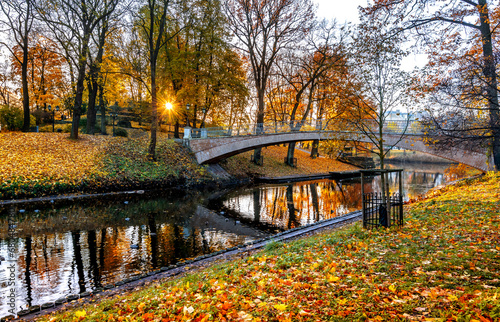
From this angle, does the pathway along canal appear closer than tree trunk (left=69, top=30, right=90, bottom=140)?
Yes

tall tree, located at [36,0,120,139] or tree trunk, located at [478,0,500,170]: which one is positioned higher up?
tall tree, located at [36,0,120,139]

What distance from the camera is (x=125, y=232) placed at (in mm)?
9062

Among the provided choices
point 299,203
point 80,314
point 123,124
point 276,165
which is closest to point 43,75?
point 123,124

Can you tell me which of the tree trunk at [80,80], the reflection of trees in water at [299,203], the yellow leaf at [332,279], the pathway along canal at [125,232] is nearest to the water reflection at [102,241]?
the pathway along canal at [125,232]

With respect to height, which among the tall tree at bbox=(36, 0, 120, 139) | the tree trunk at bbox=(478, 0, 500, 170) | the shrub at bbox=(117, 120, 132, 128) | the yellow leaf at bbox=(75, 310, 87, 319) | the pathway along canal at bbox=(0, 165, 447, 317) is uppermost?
the tall tree at bbox=(36, 0, 120, 139)

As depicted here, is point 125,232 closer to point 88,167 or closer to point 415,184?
point 88,167

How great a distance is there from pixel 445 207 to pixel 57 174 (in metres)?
16.2

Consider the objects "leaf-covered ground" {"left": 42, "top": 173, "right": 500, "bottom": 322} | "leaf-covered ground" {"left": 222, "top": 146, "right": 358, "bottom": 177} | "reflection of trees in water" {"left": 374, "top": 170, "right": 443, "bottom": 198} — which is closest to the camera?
"leaf-covered ground" {"left": 42, "top": 173, "right": 500, "bottom": 322}

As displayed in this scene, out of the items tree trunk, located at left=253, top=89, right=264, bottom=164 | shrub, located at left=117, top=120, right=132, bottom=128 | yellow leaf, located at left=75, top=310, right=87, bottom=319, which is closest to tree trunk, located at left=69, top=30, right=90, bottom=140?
tree trunk, located at left=253, top=89, right=264, bottom=164

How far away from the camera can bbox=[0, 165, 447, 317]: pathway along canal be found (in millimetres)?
5812

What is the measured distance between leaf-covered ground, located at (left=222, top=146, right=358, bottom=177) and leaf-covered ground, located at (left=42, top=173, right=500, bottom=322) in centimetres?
1881

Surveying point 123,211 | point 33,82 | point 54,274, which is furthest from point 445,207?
point 33,82

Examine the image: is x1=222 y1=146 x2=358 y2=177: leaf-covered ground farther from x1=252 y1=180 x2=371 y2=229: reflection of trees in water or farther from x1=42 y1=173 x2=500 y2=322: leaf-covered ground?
x1=42 y1=173 x2=500 y2=322: leaf-covered ground

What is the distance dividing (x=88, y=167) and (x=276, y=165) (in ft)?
56.3
